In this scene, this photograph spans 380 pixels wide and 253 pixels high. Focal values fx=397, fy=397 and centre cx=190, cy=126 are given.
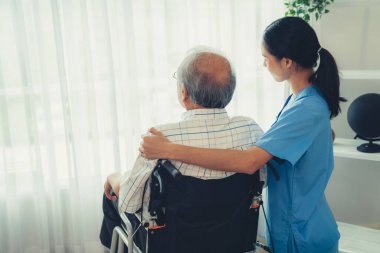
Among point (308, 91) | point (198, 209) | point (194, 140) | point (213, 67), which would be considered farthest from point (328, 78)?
point (198, 209)

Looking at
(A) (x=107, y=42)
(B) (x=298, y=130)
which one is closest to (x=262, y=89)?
(A) (x=107, y=42)

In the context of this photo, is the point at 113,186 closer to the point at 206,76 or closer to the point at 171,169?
the point at 171,169

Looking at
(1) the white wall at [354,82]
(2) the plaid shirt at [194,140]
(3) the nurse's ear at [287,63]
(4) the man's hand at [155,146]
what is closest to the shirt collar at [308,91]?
(3) the nurse's ear at [287,63]

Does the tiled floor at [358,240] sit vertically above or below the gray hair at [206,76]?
below

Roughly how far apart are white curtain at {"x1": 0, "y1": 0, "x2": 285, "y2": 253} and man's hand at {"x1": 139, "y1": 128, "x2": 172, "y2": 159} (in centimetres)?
98

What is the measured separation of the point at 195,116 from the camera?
4.25ft

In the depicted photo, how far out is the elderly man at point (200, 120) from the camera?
1259 millimetres

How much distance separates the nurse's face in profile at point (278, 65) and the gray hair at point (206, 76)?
192 mm

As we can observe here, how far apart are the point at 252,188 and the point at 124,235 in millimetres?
533

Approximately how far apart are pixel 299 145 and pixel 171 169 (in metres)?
0.44

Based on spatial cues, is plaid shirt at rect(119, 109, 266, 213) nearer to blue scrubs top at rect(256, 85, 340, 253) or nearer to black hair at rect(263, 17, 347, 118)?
A: blue scrubs top at rect(256, 85, 340, 253)

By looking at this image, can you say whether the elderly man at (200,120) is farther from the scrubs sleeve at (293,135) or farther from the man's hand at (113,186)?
the man's hand at (113,186)

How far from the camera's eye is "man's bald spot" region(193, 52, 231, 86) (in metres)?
1.26

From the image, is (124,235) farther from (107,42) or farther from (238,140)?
(107,42)
